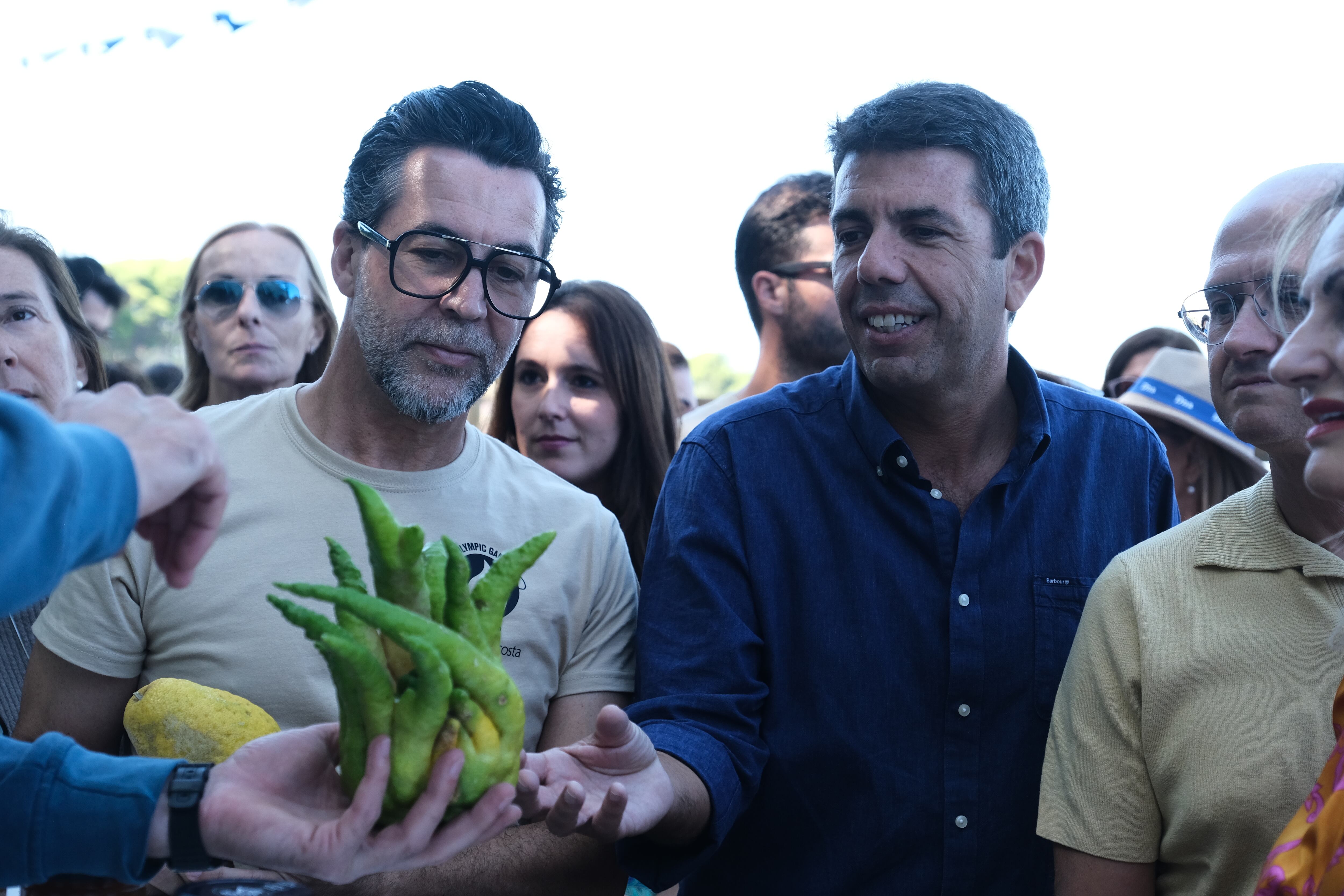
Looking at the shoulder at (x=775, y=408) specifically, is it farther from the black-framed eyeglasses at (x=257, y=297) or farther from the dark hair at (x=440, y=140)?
the black-framed eyeglasses at (x=257, y=297)

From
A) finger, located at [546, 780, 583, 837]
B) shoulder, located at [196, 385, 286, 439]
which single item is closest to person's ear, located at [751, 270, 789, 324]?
shoulder, located at [196, 385, 286, 439]

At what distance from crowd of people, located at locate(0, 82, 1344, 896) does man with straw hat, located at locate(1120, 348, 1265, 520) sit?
2.00m

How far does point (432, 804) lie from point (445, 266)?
1569 mm

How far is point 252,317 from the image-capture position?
4.95 meters

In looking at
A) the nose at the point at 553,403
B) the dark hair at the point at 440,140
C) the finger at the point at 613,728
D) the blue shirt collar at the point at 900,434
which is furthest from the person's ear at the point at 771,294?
the finger at the point at 613,728

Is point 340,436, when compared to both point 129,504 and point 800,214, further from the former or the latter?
point 800,214

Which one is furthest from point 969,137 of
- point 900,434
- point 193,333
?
point 193,333

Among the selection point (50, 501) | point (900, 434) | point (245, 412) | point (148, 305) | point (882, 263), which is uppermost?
point (882, 263)

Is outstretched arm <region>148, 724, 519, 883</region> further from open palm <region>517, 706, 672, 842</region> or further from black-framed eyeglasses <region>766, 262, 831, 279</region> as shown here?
black-framed eyeglasses <region>766, 262, 831, 279</region>

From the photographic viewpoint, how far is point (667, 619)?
279 centimetres

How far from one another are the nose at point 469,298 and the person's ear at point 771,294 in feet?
8.25

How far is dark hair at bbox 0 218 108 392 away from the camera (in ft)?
12.1

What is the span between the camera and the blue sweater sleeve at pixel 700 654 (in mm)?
2533

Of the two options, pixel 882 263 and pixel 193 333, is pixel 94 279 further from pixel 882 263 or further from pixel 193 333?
pixel 882 263
